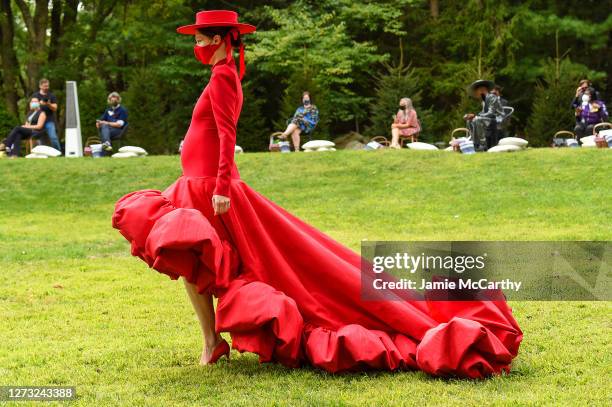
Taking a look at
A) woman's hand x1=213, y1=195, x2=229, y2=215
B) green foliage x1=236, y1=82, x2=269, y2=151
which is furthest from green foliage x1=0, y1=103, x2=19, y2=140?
woman's hand x1=213, y1=195, x2=229, y2=215

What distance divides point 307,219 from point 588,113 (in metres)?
9.60

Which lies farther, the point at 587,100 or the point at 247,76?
the point at 247,76

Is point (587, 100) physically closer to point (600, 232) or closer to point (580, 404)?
point (600, 232)

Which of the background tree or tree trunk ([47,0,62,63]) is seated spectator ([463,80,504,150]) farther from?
tree trunk ([47,0,62,63])

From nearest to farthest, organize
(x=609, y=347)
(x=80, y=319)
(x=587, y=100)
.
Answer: (x=609, y=347), (x=80, y=319), (x=587, y=100)

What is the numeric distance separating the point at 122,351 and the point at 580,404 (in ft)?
9.67

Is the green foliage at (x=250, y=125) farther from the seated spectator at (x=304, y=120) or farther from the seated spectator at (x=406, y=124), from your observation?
the seated spectator at (x=406, y=124)

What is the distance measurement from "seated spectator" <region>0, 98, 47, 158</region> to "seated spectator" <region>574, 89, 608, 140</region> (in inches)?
483

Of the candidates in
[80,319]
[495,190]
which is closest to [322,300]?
[80,319]

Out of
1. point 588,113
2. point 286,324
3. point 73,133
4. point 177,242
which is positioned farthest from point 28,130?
point 286,324

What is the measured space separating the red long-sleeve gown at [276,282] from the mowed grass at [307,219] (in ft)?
0.50

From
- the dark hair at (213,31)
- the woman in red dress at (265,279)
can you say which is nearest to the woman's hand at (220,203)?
the woman in red dress at (265,279)

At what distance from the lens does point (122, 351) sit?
6023 millimetres

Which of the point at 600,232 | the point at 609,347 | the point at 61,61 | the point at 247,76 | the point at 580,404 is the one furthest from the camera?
the point at 247,76
